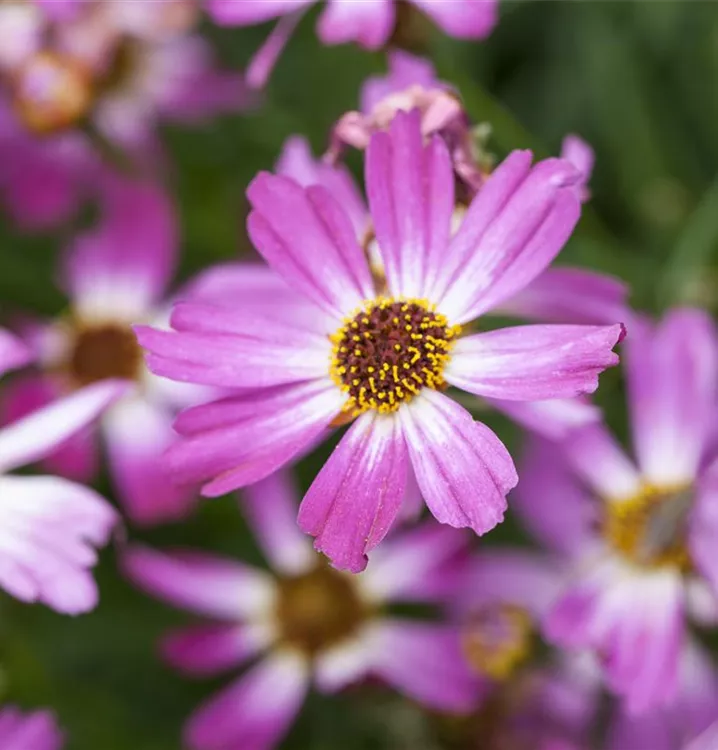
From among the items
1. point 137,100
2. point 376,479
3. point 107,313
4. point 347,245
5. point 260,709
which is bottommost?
point 260,709

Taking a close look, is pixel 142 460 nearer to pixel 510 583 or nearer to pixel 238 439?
pixel 510 583

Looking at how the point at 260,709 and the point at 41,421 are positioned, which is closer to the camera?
the point at 41,421

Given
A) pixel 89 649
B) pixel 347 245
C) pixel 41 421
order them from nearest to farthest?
pixel 347 245, pixel 41 421, pixel 89 649

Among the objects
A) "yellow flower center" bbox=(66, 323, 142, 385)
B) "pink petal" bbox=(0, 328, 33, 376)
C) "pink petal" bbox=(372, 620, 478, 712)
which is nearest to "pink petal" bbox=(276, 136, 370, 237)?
"pink petal" bbox=(0, 328, 33, 376)

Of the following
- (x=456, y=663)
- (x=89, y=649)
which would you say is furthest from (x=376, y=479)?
(x=89, y=649)

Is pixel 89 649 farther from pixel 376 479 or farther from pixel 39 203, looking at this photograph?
pixel 376 479

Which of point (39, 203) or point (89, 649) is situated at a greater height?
point (39, 203)

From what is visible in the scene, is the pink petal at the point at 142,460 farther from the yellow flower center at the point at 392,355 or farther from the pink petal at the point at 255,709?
the yellow flower center at the point at 392,355

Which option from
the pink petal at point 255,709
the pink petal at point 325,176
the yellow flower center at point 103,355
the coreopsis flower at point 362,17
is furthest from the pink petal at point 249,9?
the pink petal at point 255,709
